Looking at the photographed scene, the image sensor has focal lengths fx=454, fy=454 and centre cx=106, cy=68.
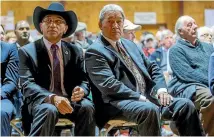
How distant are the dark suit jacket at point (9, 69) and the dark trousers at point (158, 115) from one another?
0.80 meters

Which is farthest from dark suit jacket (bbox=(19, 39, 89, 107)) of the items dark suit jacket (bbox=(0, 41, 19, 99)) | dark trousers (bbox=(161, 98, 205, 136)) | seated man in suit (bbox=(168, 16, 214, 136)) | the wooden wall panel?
the wooden wall panel

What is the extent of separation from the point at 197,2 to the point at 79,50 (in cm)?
798

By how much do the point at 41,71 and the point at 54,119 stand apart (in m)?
0.42

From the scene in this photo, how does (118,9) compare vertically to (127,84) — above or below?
above

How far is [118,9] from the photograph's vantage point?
336 cm

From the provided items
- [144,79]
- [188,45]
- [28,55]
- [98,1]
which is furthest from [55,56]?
[98,1]

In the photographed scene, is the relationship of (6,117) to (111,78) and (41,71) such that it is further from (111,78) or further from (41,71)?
(111,78)

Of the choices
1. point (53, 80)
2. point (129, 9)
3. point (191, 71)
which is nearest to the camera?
point (53, 80)

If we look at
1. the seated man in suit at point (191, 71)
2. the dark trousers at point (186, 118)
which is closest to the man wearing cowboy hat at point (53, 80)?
the dark trousers at point (186, 118)

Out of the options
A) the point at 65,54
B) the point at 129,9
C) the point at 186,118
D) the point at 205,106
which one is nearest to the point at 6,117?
the point at 65,54

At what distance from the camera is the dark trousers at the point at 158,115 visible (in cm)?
298

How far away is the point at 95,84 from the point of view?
3.27m

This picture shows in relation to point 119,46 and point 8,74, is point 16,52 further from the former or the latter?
point 119,46

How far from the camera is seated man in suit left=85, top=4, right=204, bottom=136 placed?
3055 mm
